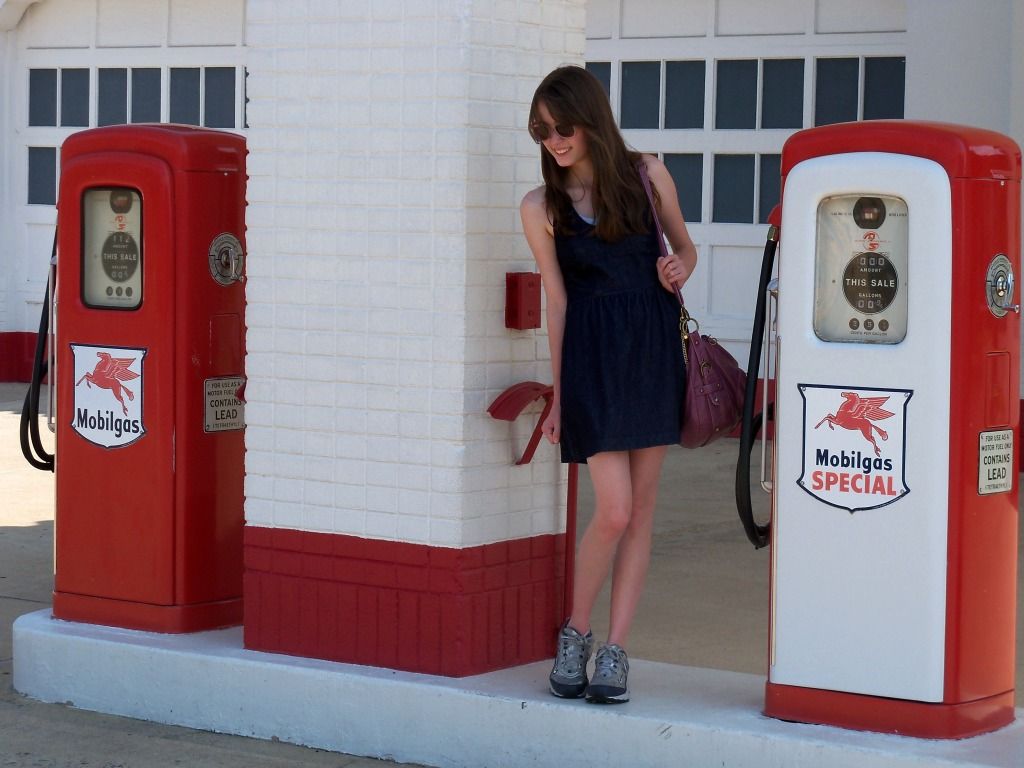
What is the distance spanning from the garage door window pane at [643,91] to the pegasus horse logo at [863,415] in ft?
24.6

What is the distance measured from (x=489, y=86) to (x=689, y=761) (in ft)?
6.02

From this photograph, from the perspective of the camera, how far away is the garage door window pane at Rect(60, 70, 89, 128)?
1355 centimetres

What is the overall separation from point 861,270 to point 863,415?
341mm

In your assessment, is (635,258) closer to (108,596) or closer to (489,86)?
(489,86)

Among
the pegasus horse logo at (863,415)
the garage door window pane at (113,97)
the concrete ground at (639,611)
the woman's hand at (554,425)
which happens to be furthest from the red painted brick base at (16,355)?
the pegasus horse logo at (863,415)

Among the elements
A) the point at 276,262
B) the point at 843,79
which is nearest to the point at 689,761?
the point at 276,262

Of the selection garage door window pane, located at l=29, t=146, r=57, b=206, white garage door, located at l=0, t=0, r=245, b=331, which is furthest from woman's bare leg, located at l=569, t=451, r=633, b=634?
garage door window pane, located at l=29, t=146, r=57, b=206

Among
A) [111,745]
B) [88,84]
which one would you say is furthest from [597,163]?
[88,84]

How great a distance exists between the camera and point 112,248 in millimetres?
5160

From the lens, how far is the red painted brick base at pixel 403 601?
4.56 meters

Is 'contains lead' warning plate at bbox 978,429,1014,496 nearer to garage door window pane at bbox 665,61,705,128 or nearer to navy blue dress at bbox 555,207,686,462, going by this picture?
navy blue dress at bbox 555,207,686,462

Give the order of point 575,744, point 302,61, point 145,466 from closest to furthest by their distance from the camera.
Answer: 1. point 575,744
2. point 302,61
3. point 145,466

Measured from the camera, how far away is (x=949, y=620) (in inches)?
153

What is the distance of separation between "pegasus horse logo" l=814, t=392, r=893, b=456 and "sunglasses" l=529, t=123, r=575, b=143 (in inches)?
36.6
